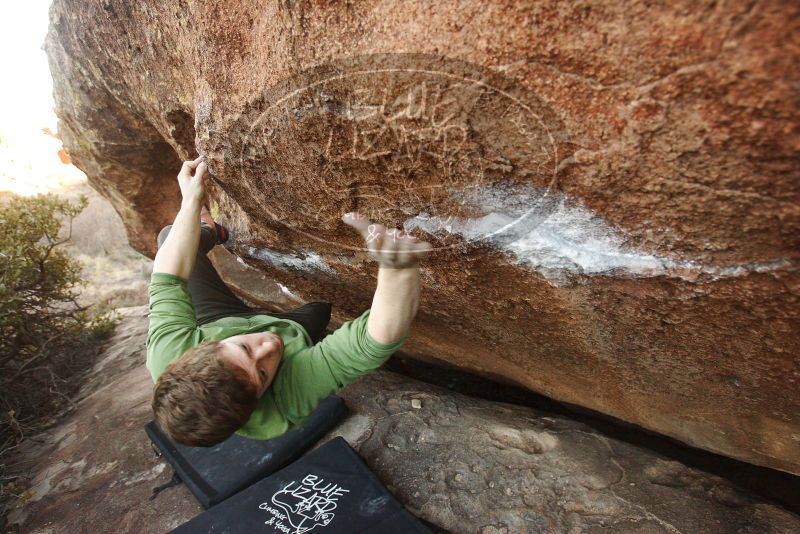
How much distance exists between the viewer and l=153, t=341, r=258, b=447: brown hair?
142 centimetres

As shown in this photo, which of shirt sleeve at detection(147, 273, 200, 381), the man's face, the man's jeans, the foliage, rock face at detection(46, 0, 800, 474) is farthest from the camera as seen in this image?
the foliage

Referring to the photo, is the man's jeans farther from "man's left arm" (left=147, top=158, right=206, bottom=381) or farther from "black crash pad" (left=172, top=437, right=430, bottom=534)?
"black crash pad" (left=172, top=437, right=430, bottom=534)

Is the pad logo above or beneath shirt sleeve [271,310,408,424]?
beneath

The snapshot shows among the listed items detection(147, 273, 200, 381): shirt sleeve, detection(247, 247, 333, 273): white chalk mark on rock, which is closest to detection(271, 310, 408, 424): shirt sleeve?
detection(147, 273, 200, 381): shirt sleeve

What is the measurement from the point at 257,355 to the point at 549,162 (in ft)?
3.57

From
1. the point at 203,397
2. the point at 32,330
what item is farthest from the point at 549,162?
the point at 32,330

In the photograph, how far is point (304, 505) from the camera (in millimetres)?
2025

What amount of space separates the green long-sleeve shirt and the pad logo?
514 mm

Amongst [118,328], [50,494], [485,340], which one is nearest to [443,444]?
[485,340]

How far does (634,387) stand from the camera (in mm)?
1968

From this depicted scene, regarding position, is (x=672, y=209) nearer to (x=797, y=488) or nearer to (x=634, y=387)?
(x=634, y=387)

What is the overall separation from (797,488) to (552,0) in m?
2.49

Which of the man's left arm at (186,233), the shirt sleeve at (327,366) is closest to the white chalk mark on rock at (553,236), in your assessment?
the shirt sleeve at (327,366)

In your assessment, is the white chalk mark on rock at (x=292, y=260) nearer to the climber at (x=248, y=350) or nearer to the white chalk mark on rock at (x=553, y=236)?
the climber at (x=248, y=350)
